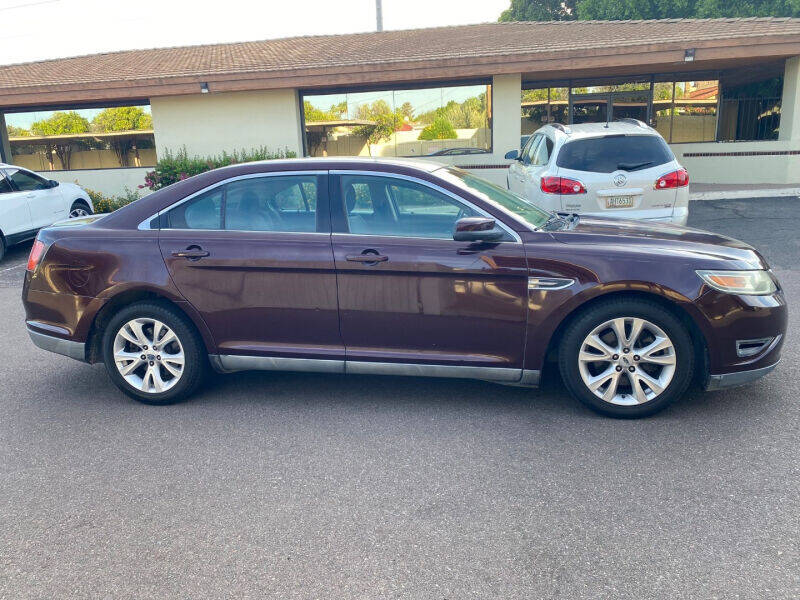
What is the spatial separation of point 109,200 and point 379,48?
758cm

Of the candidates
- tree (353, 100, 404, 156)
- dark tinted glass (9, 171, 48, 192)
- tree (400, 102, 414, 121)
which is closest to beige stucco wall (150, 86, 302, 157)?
tree (353, 100, 404, 156)

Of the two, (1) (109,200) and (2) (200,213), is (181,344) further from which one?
(1) (109,200)

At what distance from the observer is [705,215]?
12.3 m

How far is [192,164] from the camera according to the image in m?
15.5

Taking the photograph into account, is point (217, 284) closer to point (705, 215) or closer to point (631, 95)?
point (705, 215)

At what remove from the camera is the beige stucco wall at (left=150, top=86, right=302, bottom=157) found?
15742 millimetres

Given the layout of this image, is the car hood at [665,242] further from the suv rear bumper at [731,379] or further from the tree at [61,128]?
the tree at [61,128]

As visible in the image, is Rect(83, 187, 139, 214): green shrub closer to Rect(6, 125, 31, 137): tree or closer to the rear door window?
Rect(6, 125, 31, 137): tree

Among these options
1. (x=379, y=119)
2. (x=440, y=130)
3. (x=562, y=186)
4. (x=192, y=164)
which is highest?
(x=379, y=119)

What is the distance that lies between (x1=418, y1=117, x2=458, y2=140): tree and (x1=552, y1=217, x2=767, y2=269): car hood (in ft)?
37.0

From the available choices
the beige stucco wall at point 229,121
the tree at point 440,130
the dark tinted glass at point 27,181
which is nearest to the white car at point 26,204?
the dark tinted glass at point 27,181

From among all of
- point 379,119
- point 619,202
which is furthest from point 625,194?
point 379,119

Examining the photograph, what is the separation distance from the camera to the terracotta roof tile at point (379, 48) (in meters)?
14.2

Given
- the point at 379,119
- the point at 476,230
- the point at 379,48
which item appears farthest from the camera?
the point at 379,48
